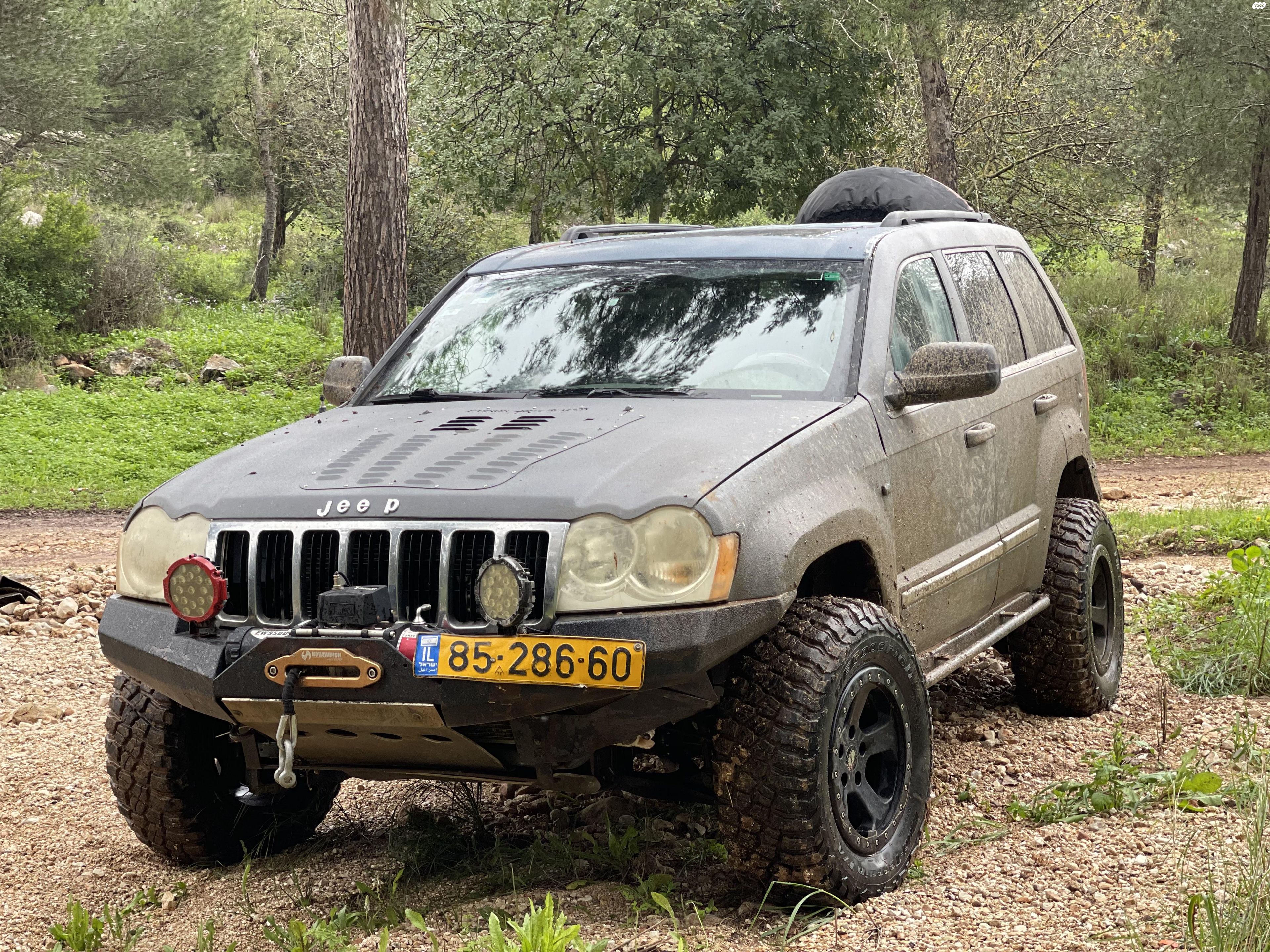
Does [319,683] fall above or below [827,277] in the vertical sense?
below

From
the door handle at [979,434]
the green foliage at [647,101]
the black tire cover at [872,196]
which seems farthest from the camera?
the green foliage at [647,101]

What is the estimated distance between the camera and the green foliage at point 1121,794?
13.8ft

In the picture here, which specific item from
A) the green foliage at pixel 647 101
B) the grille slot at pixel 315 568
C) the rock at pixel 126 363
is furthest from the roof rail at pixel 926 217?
the rock at pixel 126 363

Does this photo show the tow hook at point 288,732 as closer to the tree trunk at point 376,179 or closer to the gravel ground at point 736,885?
the gravel ground at point 736,885

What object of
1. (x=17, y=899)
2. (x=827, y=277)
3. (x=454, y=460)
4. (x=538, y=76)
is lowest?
(x=17, y=899)

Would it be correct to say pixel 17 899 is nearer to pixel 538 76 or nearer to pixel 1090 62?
pixel 538 76

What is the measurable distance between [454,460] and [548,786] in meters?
0.86

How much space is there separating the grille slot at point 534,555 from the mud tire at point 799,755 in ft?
1.91

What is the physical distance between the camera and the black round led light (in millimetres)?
3191

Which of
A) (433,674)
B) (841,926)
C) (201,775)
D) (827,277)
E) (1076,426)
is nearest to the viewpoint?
(433,674)

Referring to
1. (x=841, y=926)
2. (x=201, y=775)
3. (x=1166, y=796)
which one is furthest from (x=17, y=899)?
(x=1166, y=796)

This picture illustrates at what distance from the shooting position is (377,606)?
131 inches

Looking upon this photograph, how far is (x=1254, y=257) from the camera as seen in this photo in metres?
19.4

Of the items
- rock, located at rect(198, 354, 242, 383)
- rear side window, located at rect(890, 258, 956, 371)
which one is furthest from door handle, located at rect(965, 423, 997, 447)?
rock, located at rect(198, 354, 242, 383)
